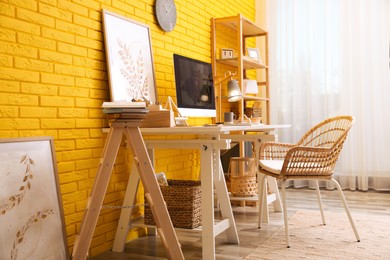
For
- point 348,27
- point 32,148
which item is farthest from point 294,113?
point 32,148

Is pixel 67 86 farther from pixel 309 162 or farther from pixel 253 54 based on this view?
pixel 253 54

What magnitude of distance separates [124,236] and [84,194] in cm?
39

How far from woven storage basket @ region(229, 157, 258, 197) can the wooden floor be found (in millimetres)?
202

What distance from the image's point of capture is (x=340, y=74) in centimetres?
463

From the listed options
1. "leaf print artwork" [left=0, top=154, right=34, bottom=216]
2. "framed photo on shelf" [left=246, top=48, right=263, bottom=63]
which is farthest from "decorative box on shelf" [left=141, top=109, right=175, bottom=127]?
"framed photo on shelf" [left=246, top=48, right=263, bottom=63]

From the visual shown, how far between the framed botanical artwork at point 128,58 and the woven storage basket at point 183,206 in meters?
0.61

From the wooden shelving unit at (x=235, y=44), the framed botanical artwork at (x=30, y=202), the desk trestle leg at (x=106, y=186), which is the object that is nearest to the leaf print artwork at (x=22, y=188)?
the framed botanical artwork at (x=30, y=202)

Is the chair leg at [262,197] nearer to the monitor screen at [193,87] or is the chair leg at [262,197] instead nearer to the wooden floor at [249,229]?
the wooden floor at [249,229]

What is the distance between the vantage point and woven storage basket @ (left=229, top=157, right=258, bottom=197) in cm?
Answer: 348

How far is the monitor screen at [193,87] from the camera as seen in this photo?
2803 millimetres

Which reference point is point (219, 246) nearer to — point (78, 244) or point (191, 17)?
point (78, 244)

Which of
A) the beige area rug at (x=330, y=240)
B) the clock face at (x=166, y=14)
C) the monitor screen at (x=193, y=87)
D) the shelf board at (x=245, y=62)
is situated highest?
the clock face at (x=166, y=14)

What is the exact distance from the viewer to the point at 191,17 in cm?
363

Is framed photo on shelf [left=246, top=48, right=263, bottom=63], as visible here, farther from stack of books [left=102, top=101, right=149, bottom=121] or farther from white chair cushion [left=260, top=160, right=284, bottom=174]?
stack of books [left=102, top=101, right=149, bottom=121]
